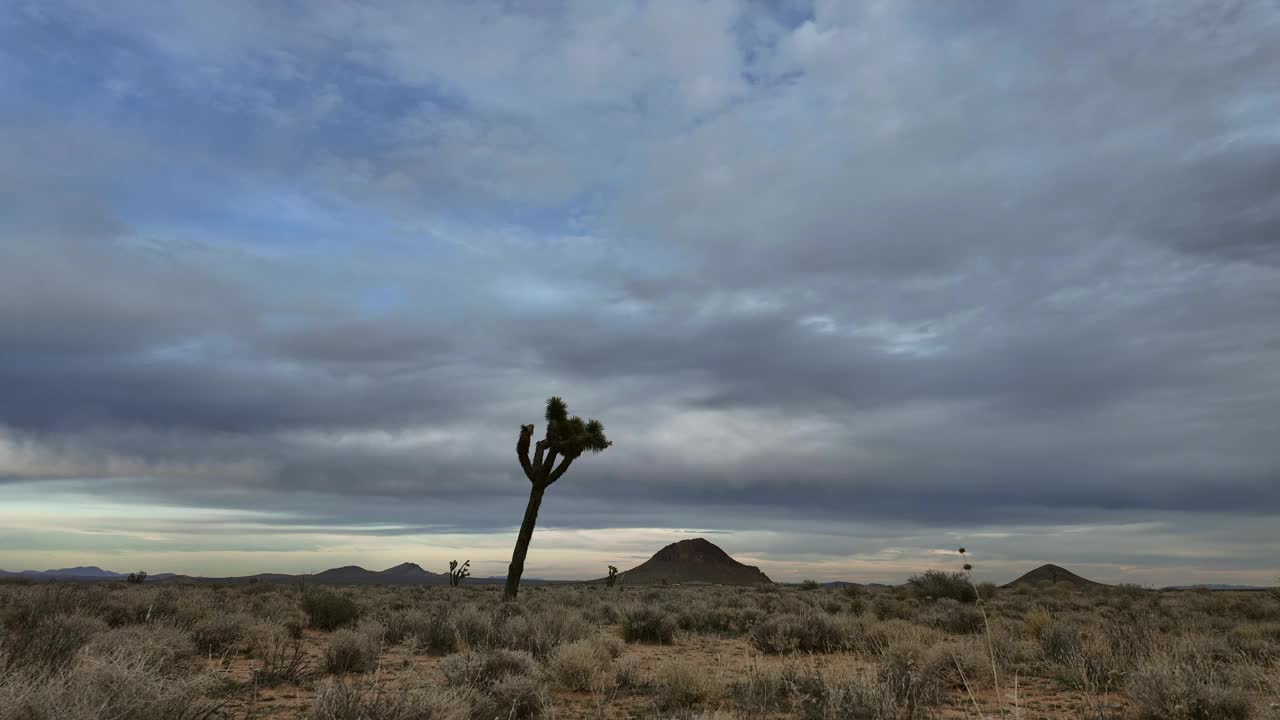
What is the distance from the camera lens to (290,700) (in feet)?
26.6

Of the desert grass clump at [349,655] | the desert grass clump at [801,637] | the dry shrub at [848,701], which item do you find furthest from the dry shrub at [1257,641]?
the desert grass clump at [349,655]

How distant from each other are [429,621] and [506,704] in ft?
24.3

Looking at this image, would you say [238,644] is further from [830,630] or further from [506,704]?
[830,630]

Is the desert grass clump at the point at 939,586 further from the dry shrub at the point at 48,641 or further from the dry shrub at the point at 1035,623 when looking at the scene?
the dry shrub at the point at 48,641

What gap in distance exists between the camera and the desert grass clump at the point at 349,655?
396 inches

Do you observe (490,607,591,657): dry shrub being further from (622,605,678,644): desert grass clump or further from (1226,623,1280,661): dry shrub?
(1226,623,1280,661): dry shrub

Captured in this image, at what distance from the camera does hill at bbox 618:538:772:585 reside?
4978 inches

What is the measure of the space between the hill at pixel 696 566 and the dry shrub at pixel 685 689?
116 metres

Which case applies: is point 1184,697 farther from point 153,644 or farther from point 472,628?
point 153,644

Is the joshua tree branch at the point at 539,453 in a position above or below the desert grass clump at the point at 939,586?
above

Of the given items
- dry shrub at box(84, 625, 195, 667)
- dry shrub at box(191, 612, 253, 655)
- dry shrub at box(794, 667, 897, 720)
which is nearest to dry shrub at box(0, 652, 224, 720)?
dry shrub at box(84, 625, 195, 667)

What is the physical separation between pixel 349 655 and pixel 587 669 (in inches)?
141

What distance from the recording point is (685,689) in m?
8.26

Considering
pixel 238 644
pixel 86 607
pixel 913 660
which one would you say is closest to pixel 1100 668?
pixel 913 660
